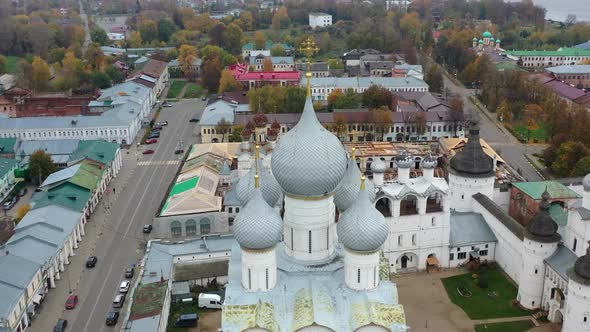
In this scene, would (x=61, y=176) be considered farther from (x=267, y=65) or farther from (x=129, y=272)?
(x=267, y=65)

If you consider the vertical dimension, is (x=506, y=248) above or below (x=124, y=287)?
above

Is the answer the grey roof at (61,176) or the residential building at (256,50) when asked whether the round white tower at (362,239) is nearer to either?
the grey roof at (61,176)

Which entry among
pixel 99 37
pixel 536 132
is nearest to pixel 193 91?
pixel 99 37

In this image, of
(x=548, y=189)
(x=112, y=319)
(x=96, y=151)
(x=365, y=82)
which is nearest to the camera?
(x=112, y=319)

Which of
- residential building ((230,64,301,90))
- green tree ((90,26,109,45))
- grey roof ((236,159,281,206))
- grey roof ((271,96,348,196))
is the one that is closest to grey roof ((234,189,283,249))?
grey roof ((271,96,348,196))

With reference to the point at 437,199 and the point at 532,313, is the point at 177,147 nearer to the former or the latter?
the point at 437,199

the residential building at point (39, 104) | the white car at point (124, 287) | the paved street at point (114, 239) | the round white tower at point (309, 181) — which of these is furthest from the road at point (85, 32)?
the round white tower at point (309, 181)
